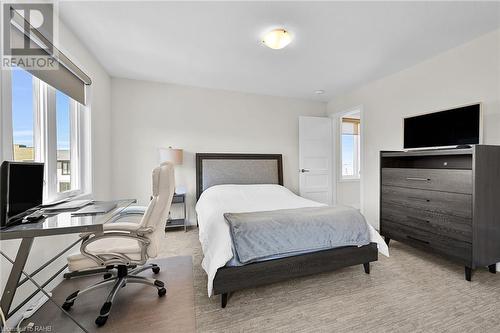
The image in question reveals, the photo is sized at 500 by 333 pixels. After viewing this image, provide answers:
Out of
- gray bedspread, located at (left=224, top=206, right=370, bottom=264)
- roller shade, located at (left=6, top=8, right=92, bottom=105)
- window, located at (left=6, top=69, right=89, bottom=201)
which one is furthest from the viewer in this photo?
gray bedspread, located at (left=224, top=206, right=370, bottom=264)

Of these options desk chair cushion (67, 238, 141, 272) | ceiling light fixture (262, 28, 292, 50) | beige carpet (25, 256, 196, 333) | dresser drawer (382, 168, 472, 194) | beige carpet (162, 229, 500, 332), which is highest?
ceiling light fixture (262, 28, 292, 50)

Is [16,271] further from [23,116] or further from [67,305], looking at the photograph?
[23,116]

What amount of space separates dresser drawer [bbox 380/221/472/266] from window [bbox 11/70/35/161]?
3.85 m

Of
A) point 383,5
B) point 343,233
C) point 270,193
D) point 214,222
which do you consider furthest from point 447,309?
point 383,5

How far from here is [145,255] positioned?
1702mm

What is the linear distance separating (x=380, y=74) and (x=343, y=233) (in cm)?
267

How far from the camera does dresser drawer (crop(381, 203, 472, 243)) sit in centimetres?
206

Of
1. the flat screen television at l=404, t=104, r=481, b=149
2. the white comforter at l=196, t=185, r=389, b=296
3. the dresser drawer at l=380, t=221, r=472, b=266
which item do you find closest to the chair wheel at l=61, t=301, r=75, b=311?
the white comforter at l=196, t=185, r=389, b=296

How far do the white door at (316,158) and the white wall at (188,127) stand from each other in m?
0.20

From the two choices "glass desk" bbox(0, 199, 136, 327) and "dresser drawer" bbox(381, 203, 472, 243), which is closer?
"glass desk" bbox(0, 199, 136, 327)

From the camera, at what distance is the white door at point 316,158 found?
14.5ft

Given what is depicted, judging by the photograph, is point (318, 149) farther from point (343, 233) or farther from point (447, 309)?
point (447, 309)

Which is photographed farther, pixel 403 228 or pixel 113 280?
pixel 403 228

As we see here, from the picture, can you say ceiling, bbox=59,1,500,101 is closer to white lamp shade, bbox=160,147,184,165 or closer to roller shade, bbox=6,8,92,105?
roller shade, bbox=6,8,92,105
